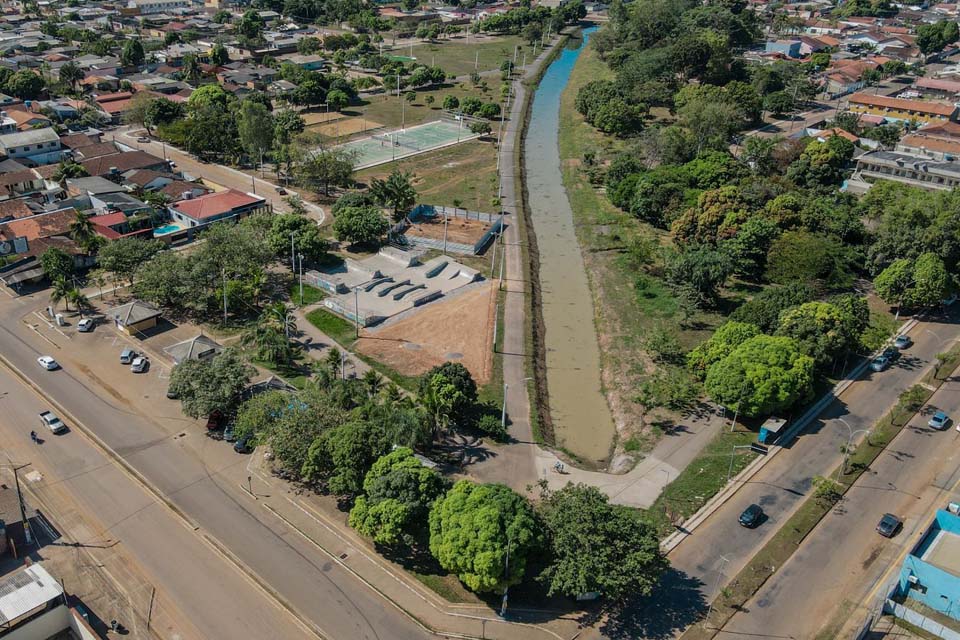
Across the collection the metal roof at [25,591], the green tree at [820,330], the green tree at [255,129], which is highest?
the green tree at [255,129]

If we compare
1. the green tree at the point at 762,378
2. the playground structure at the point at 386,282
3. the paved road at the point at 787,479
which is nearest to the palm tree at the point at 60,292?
the playground structure at the point at 386,282

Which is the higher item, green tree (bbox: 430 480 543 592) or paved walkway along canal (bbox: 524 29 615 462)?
green tree (bbox: 430 480 543 592)

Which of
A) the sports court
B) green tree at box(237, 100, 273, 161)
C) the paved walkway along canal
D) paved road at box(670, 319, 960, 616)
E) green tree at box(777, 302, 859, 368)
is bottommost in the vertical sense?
the paved walkway along canal

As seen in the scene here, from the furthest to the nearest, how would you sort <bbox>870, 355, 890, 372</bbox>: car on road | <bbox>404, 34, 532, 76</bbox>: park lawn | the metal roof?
<bbox>404, 34, 532, 76</bbox>: park lawn
<bbox>870, 355, 890, 372</bbox>: car on road
the metal roof

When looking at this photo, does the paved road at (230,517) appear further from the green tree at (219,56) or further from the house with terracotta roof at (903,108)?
the house with terracotta roof at (903,108)

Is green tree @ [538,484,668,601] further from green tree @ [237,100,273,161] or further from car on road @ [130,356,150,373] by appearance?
green tree @ [237,100,273,161]

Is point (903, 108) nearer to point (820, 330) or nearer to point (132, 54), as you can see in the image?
point (820, 330)

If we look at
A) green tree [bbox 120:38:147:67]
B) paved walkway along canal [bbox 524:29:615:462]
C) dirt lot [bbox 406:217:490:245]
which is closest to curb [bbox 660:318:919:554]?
paved walkway along canal [bbox 524:29:615:462]
